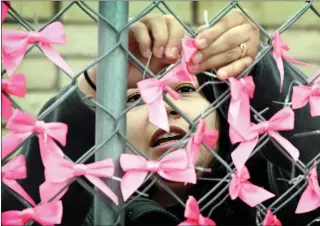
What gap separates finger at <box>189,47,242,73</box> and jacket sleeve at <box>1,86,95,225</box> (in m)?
0.21

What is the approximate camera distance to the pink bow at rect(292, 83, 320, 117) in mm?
982

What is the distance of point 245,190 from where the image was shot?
98 cm

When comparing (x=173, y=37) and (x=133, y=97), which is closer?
(x=173, y=37)

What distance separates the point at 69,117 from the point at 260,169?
362 millimetres

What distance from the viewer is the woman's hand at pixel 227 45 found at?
0.93m

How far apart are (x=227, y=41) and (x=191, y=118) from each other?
20 centimetres

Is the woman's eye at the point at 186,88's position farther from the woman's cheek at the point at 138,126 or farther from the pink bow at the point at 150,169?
the pink bow at the point at 150,169

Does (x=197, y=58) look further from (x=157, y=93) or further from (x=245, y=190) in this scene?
(x=245, y=190)

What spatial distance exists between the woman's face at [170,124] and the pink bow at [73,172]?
0.19m

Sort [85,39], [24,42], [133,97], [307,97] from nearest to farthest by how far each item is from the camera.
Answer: [24,42], [307,97], [133,97], [85,39]

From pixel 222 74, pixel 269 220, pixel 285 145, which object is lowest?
pixel 269 220

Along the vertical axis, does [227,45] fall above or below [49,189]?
above

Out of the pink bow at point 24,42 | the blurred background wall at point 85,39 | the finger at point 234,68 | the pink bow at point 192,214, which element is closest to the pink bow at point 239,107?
the finger at point 234,68

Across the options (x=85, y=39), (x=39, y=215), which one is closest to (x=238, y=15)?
(x=39, y=215)
